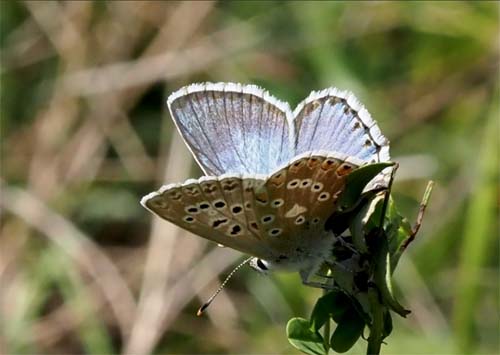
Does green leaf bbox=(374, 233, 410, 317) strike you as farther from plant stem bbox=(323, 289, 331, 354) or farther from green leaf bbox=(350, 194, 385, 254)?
plant stem bbox=(323, 289, 331, 354)

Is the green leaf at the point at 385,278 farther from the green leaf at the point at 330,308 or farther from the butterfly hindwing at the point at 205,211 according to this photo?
the butterfly hindwing at the point at 205,211

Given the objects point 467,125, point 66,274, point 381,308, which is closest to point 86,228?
point 66,274

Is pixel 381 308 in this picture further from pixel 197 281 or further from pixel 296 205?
pixel 197 281

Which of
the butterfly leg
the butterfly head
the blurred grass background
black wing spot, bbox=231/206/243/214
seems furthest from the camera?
the blurred grass background

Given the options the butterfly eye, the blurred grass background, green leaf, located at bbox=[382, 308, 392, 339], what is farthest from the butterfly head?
the blurred grass background

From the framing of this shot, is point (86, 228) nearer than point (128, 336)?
No
